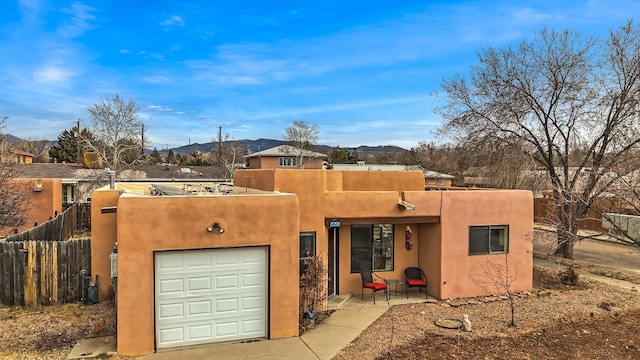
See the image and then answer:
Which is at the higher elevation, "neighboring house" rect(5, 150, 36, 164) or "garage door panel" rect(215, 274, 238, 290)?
"neighboring house" rect(5, 150, 36, 164)

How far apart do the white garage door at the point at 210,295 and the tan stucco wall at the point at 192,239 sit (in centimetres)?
20

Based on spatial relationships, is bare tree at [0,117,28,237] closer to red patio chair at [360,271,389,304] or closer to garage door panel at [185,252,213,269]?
garage door panel at [185,252,213,269]

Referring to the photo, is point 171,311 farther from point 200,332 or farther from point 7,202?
point 7,202

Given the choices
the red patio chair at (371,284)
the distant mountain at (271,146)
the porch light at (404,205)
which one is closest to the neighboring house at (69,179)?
the red patio chair at (371,284)

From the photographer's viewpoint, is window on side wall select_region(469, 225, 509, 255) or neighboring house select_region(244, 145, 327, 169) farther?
neighboring house select_region(244, 145, 327, 169)

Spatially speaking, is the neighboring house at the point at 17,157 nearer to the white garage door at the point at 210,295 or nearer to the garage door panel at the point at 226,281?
the white garage door at the point at 210,295

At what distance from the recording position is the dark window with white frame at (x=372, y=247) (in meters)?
12.4

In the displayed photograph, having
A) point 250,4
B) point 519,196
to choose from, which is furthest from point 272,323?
point 250,4

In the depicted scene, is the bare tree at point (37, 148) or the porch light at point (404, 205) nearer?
the porch light at point (404, 205)

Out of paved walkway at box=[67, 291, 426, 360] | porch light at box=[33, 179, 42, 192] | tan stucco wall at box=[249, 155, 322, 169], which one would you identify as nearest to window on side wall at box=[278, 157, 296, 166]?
tan stucco wall at box=[249, 155, 322, 169]

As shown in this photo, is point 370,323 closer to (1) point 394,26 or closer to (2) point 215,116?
(1) point 394,26

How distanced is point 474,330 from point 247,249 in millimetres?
5463

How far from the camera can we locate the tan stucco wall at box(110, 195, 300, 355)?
25.9ft

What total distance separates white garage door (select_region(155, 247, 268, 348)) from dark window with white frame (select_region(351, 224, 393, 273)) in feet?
13.6
